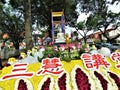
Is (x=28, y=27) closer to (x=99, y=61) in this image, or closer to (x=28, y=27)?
(x=28, y=27)

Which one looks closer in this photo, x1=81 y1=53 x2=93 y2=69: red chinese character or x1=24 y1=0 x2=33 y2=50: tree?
x1=81 y1=53 x2=93 y2=69: red chinese character

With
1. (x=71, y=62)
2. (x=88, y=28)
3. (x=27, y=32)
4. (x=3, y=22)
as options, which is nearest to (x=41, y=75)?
(x=71, y=62)

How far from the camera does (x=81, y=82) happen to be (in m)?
5.88

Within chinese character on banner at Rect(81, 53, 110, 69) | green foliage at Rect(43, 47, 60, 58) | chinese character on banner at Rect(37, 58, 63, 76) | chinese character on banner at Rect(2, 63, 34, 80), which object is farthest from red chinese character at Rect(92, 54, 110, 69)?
chinese character on banner at Rect(2, 63, 34, 80)

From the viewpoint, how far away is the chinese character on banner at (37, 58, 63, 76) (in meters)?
6.12

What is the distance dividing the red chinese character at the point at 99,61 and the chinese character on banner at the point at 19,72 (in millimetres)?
1337

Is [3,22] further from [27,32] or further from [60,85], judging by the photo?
[60,85]

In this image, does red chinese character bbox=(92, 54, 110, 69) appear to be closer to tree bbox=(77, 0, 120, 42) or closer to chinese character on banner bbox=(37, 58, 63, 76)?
chinese character on banner bbox=(37, 58, 63, 76)

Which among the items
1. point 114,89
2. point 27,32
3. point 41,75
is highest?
point 27,32

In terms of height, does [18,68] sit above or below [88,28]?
below

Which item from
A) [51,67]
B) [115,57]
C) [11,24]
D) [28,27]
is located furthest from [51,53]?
[11,24]

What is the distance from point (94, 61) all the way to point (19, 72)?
156 centimetres

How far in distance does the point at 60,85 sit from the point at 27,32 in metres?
9.11

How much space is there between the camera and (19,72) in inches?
240
